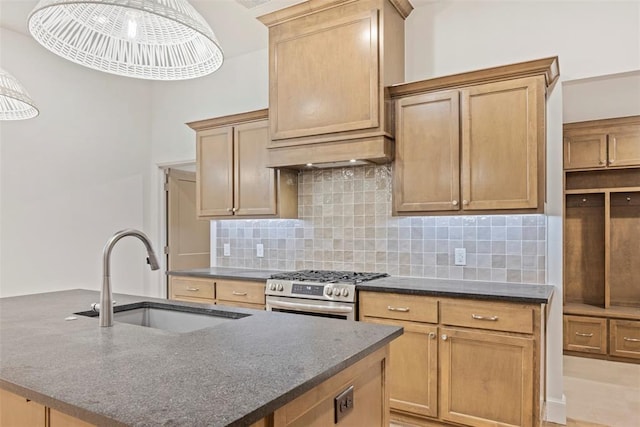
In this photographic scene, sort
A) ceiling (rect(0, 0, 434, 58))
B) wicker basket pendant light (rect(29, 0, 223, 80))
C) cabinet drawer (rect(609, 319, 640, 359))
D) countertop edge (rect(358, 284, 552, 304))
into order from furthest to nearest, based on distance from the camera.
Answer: cabinet drawer (rect(609, 319, 640, 359)), ceiling (rect(0, 0, 434, 58)), countertop edge (rect(358, 284, 552, 304)), wicker basket pendant light (rect(29, 0, 223, 80))

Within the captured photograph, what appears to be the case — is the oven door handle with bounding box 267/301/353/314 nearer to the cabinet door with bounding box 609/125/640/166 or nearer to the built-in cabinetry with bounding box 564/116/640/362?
the built-in cabinetry with bounding box 564/116/640/362

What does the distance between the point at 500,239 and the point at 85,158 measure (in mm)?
4013

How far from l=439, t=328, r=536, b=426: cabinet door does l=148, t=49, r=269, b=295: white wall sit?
273 centimetres

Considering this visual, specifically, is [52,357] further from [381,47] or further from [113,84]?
[113,84]

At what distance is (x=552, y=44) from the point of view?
2912 millimetres

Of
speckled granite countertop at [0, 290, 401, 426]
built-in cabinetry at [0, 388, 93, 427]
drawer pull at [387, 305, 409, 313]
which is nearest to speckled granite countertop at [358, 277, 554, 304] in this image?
drawer pull at [387, 305, 409, 313]

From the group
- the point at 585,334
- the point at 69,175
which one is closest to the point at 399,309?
the point at 585,334

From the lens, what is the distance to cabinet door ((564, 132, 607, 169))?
431cm

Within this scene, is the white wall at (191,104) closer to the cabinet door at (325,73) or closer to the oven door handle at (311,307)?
the cabinet door at (325,73)

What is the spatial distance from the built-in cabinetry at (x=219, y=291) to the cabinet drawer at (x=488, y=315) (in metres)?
1.46

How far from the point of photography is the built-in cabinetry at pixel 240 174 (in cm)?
369

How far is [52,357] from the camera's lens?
1286 millimetres

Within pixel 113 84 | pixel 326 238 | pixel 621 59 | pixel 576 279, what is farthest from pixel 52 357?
pixel 576 279

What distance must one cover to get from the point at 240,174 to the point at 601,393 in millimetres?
3460
